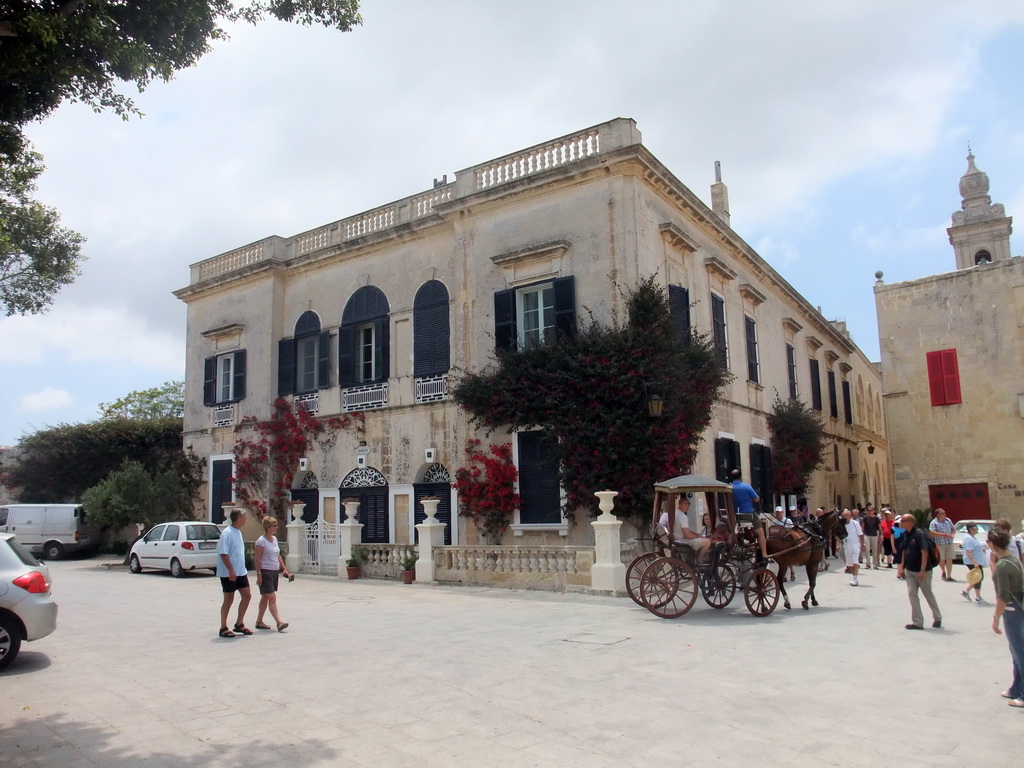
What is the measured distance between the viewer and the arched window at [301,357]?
71.0 ft

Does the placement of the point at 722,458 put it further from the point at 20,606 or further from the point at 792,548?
the point at 20,606

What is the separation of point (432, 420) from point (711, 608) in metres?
8.84

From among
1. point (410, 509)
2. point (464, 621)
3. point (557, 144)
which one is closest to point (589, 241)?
point (557, 144)

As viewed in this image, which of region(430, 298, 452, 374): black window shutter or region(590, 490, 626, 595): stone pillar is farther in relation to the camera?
region(430, 298, 452, 374): black window shutter

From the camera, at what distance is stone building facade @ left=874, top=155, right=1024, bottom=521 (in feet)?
88.1

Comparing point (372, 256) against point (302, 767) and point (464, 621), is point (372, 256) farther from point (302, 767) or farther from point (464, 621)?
point (302, 767)

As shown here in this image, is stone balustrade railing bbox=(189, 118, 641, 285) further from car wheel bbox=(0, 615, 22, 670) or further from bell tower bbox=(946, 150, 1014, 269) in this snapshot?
bell tower bbox=(946, 150, 1014, 269)

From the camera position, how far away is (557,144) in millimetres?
17188

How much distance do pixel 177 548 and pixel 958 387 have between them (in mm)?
26064

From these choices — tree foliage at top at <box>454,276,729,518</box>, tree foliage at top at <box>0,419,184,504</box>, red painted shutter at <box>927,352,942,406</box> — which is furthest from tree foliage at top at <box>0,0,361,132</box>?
red painted shutter at <box>927,352,942,406</box>

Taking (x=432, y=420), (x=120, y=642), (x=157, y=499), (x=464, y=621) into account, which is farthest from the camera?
(x=157, y=499)

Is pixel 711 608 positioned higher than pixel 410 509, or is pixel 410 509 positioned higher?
pixel 410 509

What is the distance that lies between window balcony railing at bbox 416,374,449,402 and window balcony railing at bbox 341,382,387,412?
1224 millimetres

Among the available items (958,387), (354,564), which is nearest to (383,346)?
(354,564)
